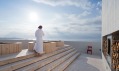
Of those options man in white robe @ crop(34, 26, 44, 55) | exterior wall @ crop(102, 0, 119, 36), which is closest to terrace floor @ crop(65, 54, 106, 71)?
man in white robe @ crop(34, 26, 44, 55)

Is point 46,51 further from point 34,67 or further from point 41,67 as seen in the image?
point 34,67

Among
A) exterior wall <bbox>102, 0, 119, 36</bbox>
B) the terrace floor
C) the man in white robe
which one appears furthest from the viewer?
the terrace floor

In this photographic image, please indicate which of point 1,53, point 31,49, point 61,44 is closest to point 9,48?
point 1,53

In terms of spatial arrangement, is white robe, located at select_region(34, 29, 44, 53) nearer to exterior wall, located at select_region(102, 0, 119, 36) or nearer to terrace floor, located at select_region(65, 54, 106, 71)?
terrace floor, located at select_region(65, 54, 106, 71)

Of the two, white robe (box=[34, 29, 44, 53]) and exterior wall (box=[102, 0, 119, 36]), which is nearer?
exterior wall (box=[102, 0, 119, 36])

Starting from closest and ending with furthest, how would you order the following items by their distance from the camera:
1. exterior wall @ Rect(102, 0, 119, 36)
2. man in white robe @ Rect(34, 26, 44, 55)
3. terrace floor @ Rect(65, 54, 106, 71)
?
exterior wall @ Rect(102, 0, 119, 36) < man in white robe @ Rect(34, 26, 44, 55) < terrace floor @ Rect(65, 54, 106, 71)

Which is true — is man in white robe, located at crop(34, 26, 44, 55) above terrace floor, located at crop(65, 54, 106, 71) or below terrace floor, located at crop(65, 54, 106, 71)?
above

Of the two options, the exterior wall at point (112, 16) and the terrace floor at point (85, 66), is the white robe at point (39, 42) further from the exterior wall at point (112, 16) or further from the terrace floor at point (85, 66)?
the exterior wall at point (112, 16)

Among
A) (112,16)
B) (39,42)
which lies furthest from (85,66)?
(112,16)

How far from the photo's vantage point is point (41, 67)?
6988 mm

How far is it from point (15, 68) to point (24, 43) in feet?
32.1

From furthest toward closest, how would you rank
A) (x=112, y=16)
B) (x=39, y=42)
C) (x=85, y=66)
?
(x=85, y=66) → (x=39, y=42) → (x=112, y=16)

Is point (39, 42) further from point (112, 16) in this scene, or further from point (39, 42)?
point (112, 16)

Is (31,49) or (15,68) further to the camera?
(31,49)
